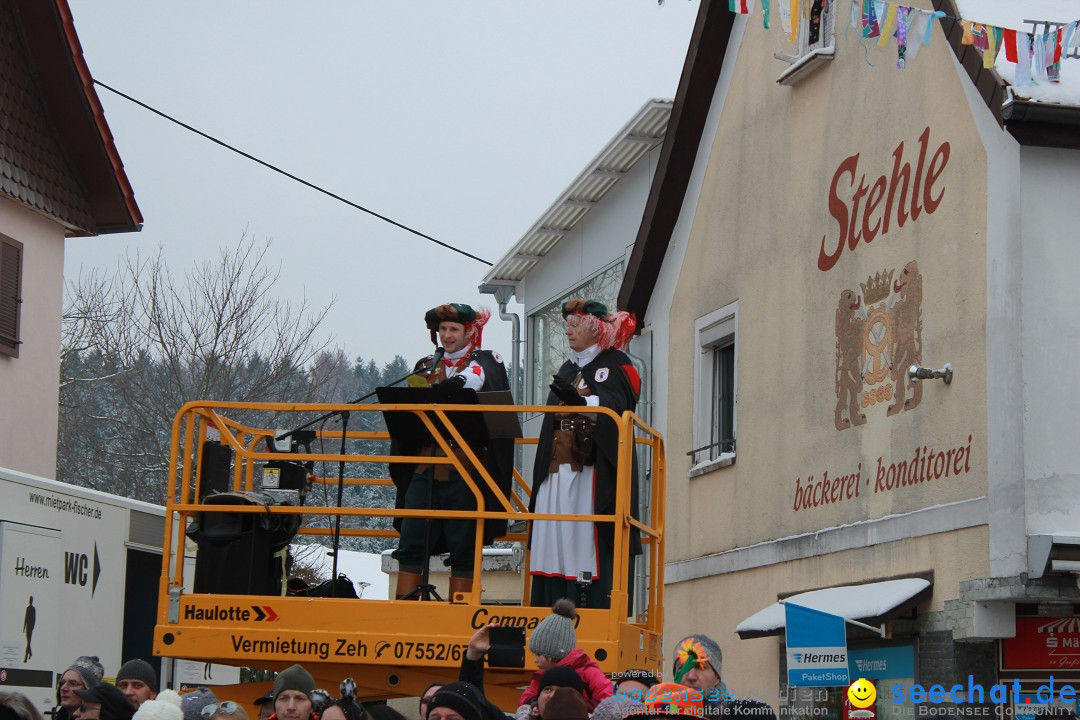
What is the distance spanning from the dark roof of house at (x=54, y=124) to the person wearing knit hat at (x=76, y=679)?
10.1 meters

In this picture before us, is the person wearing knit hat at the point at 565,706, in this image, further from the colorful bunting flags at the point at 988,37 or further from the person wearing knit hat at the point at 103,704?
the colorful bunting flags at the point at 988,37

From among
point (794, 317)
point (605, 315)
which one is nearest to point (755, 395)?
point (794, 317)

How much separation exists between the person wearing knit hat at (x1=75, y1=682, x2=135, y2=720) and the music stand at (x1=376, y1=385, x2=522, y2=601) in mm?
1830

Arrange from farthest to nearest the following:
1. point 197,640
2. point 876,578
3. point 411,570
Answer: point 876,578 → point 411,570 → point 197,640

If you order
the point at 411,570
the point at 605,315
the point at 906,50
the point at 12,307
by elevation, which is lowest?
the point at 411,570

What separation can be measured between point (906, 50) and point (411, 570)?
19.4 feet

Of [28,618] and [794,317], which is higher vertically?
[794,317]

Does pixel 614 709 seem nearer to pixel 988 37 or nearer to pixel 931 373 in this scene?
pixel 931 373

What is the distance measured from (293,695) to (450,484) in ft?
6.80

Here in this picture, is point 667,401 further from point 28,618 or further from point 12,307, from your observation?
point 28,618

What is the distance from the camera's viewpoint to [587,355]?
1051 cm

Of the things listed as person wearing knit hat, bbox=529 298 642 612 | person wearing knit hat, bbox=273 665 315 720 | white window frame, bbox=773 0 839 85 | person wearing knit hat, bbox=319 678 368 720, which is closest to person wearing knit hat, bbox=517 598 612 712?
person wearing knit hat, bbox=319 678 368 720

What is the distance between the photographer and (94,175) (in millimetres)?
19625

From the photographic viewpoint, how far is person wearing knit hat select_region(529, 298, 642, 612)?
385 inches
